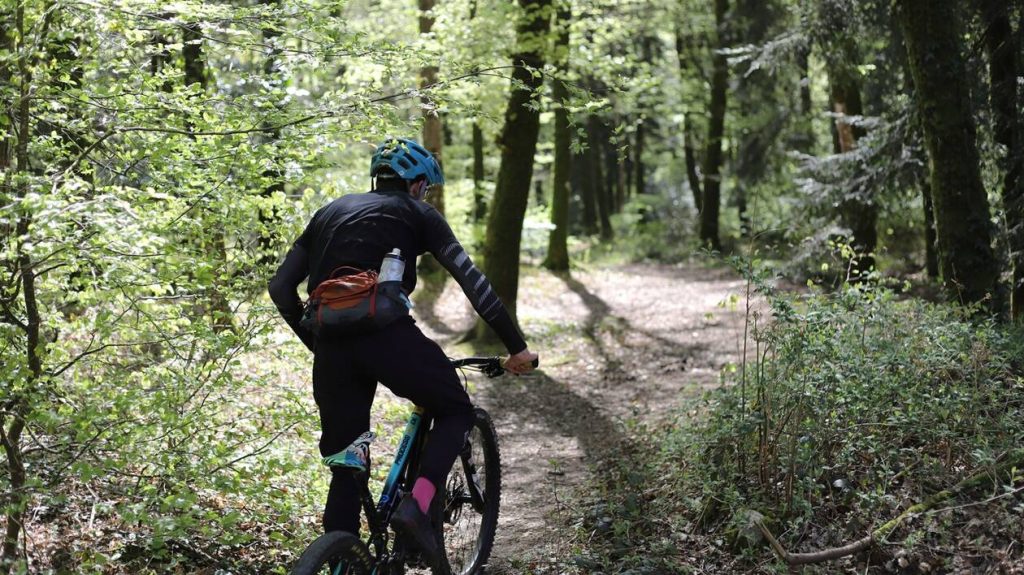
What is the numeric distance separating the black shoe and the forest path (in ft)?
4.48

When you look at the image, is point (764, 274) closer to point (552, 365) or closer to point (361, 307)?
point (361, 307)

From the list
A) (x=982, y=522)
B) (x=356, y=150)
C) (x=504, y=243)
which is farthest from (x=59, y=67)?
(x=356, y=150)

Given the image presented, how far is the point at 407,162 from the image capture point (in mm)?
4242

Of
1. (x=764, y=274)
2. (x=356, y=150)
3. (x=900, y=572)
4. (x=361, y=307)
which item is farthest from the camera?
(x=356, y=150)

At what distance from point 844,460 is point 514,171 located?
7929 mm

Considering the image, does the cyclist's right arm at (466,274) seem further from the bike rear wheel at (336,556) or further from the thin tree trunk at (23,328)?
the thin tree trunk at (23,328)

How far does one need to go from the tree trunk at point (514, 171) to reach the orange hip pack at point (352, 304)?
27.5 ft

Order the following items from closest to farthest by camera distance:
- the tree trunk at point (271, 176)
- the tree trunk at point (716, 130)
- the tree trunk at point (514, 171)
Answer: the tree trunk at point (271, 176) < the tree trunk at point (514, 171) < the tree trunk at point (716, 130)

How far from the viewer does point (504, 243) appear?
12.6 meters

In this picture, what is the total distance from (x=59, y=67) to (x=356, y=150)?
15658 millimetres

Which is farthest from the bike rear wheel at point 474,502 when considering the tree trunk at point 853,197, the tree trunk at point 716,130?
the tree trunk at point 716,130

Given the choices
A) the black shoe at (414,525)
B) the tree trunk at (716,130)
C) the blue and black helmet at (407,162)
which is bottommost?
the black shoe at (414,525)

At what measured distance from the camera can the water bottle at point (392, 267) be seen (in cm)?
388

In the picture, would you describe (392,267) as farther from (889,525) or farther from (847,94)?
(847,94)
